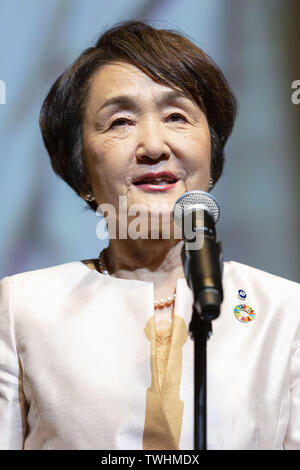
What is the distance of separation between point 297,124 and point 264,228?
0.41 meters

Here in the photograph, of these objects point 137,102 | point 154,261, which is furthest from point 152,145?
point 154,261

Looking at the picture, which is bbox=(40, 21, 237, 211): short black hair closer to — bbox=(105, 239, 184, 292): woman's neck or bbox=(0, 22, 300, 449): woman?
bbox=(0, 22, 300, 449): woman

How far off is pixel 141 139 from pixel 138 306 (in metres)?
0.50

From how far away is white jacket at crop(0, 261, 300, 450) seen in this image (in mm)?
1734

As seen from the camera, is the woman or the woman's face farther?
the woman's face

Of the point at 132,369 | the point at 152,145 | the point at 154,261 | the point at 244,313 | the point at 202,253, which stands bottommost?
the point at 132,369

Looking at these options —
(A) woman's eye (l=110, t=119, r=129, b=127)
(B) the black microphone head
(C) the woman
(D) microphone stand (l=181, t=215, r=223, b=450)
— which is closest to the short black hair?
(C) the woman

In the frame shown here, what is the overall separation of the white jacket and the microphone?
55cm

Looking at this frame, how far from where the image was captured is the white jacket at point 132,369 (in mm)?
1734

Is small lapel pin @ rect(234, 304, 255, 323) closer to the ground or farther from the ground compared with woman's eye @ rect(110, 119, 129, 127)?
closer to the ground

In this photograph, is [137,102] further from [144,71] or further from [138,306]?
[138,306]

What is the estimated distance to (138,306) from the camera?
1.96 meters

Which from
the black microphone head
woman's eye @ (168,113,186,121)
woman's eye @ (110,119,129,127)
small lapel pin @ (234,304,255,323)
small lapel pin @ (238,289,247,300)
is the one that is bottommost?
small lapel pin @ (234,304,255,323)

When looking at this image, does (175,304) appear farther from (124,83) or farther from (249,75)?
(249,75)
